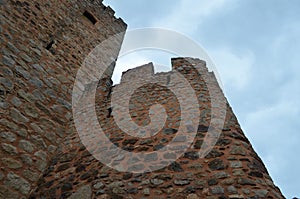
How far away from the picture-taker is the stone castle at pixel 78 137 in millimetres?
2906

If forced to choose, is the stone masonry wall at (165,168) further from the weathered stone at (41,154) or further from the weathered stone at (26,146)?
the weathered stone at (26,146)

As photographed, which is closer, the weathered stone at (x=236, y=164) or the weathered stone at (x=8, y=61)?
the weathered stone at (x=236, y=164)

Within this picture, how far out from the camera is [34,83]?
15.0 ft

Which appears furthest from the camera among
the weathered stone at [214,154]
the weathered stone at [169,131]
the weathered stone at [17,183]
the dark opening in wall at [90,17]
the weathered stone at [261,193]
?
the dark opening in wall at [90,17]

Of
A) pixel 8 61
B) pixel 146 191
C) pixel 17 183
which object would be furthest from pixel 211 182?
pixel 8 61

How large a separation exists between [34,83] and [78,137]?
124 centimetres

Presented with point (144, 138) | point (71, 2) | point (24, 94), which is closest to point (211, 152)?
point (144, 138)

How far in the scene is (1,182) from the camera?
10.9 ft

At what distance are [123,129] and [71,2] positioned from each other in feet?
15.8

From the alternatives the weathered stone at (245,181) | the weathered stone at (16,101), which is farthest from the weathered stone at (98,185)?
the weathered stone at (16,101)

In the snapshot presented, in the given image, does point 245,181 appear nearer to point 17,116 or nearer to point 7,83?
point 17,116

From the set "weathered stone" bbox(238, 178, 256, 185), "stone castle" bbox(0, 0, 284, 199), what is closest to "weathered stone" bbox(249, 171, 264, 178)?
"stone castle" bbox(0, 0, 284, 199)

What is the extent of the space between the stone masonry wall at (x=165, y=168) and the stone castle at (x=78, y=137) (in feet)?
0.04

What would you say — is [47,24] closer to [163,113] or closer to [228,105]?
[163,113]
